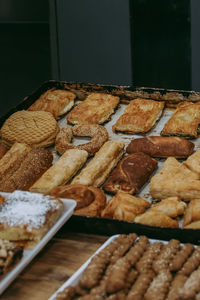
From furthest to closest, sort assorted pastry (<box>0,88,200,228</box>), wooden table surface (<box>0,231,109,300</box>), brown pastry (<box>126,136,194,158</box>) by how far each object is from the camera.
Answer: brown pastry (<box>126,136,194,158</box>) → assorted pastry (<box>0,88,200,228</box>) → wooden table surface (<box>0,231,109,300</box>)

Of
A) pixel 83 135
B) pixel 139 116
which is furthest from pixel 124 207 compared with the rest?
pixel 139 116

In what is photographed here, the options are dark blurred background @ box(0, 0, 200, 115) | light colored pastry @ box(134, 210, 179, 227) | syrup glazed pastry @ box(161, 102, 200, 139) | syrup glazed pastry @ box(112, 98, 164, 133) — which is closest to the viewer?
light colored pastry @ box(134, 210, 179, 227)

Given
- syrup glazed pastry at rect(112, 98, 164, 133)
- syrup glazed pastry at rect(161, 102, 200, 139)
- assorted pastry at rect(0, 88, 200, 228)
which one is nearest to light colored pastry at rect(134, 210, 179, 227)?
assorted pastry at rect(0, 88, 200, 228)

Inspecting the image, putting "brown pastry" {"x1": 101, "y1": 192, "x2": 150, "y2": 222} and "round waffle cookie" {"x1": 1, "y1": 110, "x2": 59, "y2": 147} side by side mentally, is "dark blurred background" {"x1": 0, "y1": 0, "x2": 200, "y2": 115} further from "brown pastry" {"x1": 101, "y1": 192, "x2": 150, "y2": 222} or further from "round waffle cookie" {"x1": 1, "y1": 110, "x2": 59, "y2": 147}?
"brown pastry" {"x1": 101, "y1": 192, "x2": 150, "y2": 222}

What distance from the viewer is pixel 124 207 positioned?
10.7 feet

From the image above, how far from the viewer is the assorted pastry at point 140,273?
2.31m

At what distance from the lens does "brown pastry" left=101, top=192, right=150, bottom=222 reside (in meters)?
3.23

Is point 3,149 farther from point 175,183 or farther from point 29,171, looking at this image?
point 175,183

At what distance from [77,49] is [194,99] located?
111 inches

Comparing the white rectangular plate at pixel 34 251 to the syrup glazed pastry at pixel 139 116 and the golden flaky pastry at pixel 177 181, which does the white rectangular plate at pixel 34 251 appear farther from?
the syrup glazed pastry at pixel 139 116

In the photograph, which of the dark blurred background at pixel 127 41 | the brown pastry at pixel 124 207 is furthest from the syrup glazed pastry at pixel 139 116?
the dark blurred background at pixel 127 41

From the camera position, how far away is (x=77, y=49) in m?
7.32

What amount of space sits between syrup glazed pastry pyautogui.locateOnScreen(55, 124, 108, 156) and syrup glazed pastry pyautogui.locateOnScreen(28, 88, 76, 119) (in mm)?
416

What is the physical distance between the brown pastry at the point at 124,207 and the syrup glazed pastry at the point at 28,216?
0.48 meters
